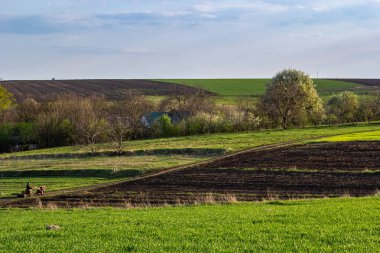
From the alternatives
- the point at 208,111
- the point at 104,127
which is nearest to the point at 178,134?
the point at 208,111

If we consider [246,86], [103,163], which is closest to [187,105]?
[103,163]

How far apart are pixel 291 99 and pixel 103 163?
4191 centimetres

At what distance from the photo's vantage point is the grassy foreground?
1308cm

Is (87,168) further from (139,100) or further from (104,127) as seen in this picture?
(139,100)

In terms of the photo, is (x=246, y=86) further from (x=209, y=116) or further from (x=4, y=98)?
(x=4, y=98)

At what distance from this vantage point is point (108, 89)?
5448 inches

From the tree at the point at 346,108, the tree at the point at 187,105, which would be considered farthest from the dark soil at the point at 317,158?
the tree at the point at 187,105

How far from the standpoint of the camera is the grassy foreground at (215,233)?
42.9 ft

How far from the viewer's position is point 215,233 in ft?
48.6

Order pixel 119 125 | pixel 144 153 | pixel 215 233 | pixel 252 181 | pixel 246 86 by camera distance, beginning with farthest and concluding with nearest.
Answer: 1. pixel 246 86
2. pixel 119 125
3. pixel 144 153
4. pixel 252 181
5. pixel 215 233

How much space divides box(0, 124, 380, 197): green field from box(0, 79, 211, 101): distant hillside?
183ft

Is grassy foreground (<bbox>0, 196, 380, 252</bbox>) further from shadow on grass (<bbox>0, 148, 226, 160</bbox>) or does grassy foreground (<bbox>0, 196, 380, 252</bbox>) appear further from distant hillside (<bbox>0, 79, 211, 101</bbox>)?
distant hillside (<bbox>0, 79, 211, 101</bbox>)

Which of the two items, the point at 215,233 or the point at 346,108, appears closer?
the point at 215,233

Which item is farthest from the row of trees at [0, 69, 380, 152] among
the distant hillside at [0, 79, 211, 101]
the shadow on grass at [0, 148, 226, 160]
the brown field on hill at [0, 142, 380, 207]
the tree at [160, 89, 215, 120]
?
the brown field on hill at [0, 142, 380, 207]
